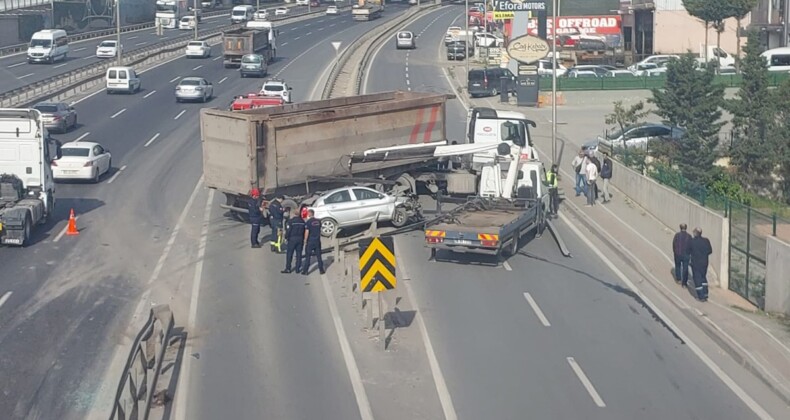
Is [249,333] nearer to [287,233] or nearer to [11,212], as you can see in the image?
[287,233]

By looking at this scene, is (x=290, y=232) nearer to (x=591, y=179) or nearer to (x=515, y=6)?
(x=591, y=179)

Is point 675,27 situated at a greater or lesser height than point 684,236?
greater

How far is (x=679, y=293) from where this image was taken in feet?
77.3

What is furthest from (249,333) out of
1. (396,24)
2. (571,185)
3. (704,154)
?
(396,24)

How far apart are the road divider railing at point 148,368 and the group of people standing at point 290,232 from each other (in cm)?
483

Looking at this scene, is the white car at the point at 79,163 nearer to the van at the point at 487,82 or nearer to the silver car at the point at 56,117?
the silver car at the point at 56,117

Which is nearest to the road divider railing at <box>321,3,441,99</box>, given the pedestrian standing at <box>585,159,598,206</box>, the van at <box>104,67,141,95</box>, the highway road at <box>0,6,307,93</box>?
the van at <box>104,67,141,95</box>

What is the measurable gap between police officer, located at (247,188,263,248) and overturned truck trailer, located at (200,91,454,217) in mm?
597

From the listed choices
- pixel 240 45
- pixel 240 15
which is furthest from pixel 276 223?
pixel 240 15

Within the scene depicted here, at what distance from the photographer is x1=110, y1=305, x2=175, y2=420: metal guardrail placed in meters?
14.1

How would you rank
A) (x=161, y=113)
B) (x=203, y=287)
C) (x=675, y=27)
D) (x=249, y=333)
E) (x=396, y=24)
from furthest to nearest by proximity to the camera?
1. (x=396, y=24)
2. (x=675, y=27)
3. (x=161, y=113)
4. (x=203, y=287)
5. (x=249, y=333)

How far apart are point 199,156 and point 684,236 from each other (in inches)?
830

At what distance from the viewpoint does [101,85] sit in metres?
60.1

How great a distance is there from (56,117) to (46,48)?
3185 centimetres
